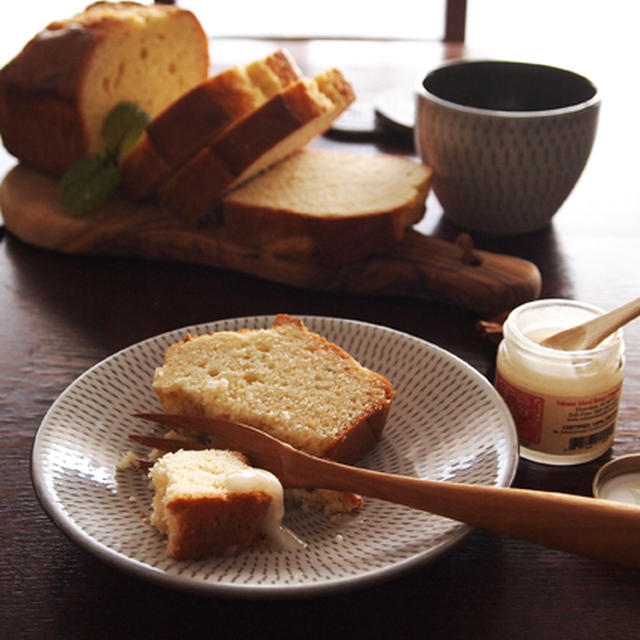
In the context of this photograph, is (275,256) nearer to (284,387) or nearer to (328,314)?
(328,314)

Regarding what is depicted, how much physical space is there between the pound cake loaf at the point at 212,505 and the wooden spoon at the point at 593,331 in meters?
0.40

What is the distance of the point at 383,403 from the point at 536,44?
16.0 feet

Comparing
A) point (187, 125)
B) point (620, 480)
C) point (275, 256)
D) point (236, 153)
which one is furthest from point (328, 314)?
point (620, 480)

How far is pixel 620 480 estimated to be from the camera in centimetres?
103

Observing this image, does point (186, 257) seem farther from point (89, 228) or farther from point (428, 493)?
point (428, 493)

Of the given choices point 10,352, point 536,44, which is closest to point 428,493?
point 10,352

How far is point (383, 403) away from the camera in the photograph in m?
1.05

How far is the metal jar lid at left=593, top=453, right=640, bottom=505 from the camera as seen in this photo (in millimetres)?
1004

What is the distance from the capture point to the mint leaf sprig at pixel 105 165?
169 centimetres

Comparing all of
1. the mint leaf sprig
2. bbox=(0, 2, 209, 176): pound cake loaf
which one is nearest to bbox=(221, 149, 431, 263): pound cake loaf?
the mint leaf sprig

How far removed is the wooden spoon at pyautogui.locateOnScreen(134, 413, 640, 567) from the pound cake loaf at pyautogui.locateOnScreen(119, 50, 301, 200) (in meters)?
0.90

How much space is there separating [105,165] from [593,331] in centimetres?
105

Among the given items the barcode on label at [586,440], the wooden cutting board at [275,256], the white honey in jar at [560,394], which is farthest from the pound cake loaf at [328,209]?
the barcode on label at [586,440]

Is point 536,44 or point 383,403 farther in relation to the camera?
point 536,44
